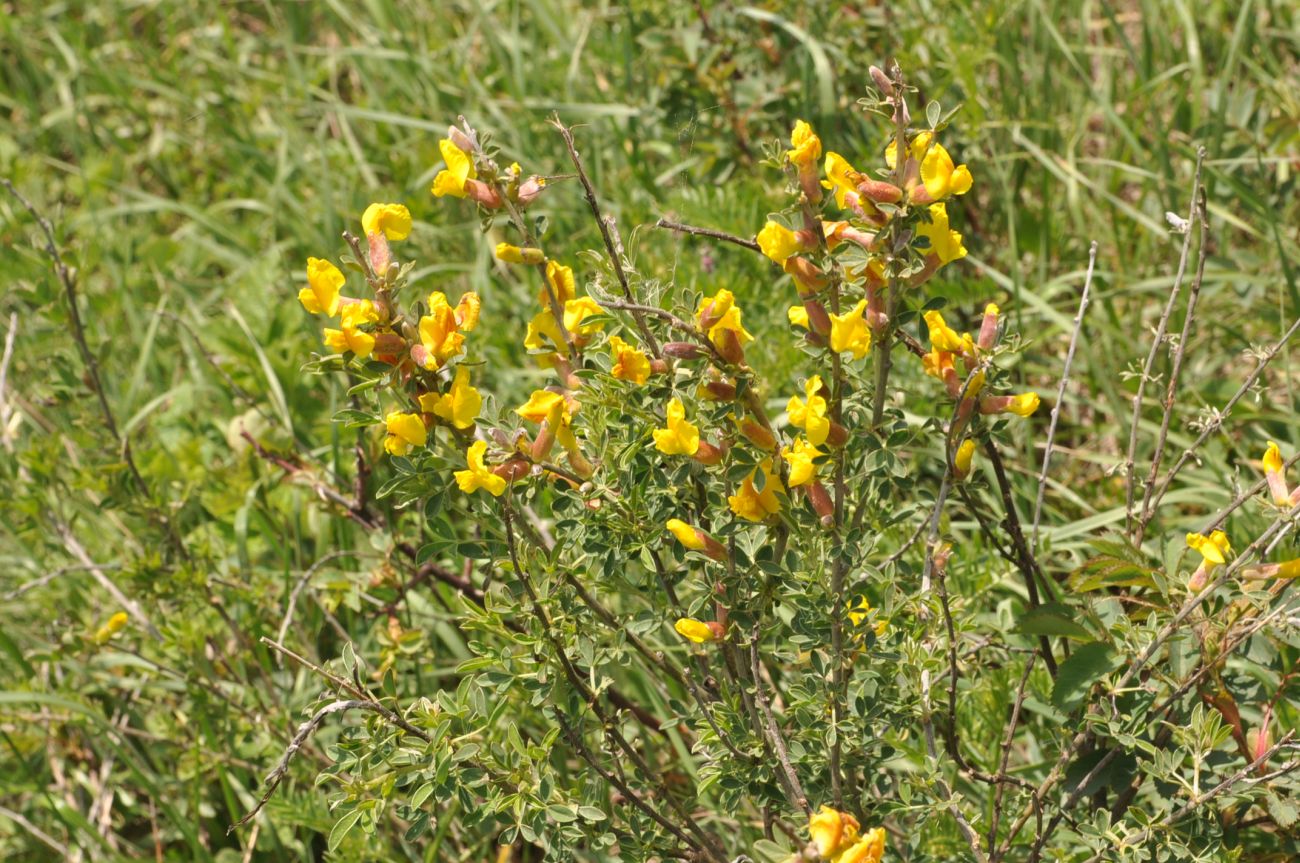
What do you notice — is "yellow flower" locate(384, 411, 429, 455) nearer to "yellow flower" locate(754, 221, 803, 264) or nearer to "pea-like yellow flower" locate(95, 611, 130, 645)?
"yellow flower" locate(754, 221, 803, 264)

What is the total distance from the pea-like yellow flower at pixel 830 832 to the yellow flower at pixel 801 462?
1.11ft

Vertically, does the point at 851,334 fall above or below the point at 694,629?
above

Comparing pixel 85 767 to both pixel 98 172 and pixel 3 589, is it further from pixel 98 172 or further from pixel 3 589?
pixel 98 172

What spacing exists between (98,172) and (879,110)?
3.33 meters

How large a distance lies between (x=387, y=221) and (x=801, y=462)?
575 mm

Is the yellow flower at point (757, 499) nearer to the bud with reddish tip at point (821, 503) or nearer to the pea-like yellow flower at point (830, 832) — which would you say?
the bud with reddish tip at point (821, 503)

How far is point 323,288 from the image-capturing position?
1501 mm

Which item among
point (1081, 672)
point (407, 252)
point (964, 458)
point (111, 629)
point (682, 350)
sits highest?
Answer: point (682, 350)

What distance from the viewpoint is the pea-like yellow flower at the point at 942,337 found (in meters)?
1.45

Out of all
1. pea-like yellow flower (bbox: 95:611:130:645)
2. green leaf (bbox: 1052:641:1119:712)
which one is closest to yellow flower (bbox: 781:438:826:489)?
green leaf (bbox: 1052:641:1119:712)

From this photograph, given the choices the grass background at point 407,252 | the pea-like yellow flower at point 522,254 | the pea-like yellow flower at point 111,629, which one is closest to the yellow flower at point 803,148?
the pea-like yellow flower at point 522,254

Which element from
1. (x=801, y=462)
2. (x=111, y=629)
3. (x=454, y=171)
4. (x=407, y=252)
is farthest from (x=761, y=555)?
(x=407, y=252)

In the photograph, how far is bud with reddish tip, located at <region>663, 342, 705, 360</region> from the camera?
1.38m

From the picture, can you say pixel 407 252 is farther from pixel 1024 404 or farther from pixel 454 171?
pixel 1024 404
